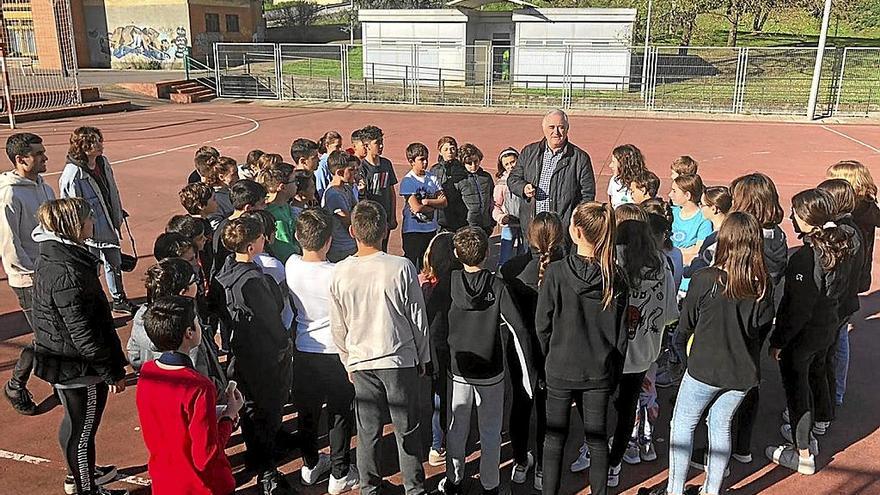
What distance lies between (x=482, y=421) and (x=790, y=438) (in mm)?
2203

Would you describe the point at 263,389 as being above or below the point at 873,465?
above

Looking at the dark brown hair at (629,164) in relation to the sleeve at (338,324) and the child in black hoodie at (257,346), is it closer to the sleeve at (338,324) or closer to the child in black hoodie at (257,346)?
the sleeve at (338,324)

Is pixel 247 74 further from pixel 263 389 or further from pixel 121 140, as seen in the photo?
pixel 263 389

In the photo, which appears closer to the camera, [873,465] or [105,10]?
[873,465]

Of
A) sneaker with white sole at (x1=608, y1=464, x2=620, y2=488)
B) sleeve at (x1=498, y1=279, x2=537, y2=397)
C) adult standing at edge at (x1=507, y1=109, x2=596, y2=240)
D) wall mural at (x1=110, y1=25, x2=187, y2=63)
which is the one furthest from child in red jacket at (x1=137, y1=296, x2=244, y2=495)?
wall mural at (x1=110, y1=25, x2=187, y2=63)

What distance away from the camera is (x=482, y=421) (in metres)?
3.86

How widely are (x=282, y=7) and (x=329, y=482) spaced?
5885cm

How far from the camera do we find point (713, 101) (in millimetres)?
25406

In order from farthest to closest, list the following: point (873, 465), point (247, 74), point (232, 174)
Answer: point (247, 74)
point (232, 174)
point (873, 465)

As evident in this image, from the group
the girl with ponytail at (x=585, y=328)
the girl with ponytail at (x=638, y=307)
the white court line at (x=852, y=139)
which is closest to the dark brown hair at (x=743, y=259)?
the girl with ponytail at (x=638, y=307)

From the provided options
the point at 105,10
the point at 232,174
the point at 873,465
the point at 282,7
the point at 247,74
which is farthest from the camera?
the point at 282,7

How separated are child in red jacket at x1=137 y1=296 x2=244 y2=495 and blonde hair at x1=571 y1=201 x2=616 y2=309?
1.89 m

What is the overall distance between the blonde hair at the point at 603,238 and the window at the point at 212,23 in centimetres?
4373

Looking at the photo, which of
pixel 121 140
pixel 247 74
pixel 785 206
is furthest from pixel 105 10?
pixel 785 206
